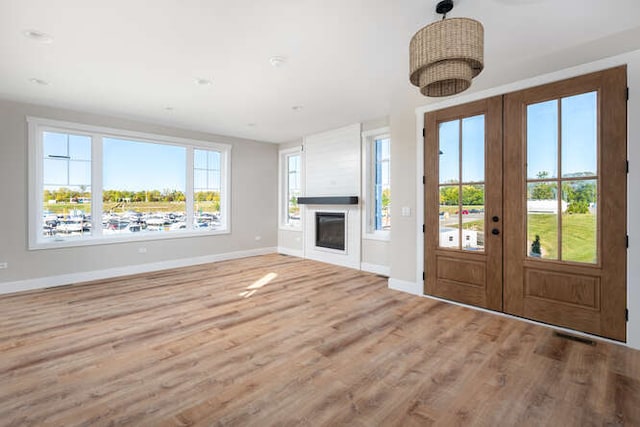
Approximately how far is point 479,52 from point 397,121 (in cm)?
239

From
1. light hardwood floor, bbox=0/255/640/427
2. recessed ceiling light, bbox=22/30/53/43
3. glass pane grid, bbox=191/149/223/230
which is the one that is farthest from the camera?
glass pane grid, bbox=191/149/223/230

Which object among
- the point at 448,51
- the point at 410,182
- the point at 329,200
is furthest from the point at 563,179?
the point at 329,200

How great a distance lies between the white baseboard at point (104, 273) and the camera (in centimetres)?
427

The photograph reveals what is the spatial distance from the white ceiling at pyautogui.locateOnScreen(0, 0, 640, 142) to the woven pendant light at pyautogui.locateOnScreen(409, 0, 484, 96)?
552 mm

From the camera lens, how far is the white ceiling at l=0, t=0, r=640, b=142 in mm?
2262

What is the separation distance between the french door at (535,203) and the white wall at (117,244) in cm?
428

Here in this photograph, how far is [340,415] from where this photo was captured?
1766 mm

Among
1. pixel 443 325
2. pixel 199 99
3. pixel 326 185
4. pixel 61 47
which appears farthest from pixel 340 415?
pixel 326 185

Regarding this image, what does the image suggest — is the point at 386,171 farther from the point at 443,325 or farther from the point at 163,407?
the point at 163,407

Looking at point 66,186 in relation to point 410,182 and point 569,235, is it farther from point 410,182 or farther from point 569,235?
point 569,235

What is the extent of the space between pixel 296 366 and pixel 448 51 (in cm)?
241

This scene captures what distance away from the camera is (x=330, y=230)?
6.21 meters

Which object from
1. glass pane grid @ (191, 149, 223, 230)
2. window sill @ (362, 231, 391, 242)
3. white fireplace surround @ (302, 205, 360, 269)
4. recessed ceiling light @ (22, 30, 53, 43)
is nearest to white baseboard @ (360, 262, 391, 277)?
white fireplace surround @ (302, 205, 360, 269)

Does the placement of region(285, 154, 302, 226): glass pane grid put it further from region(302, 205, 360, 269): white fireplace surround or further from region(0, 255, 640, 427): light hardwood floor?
region(0, 255, 640, 427): light hardwood floor
